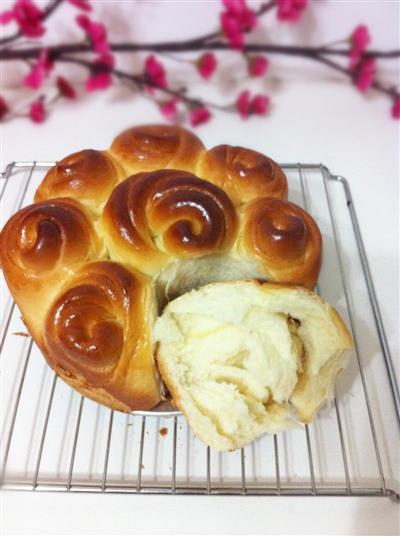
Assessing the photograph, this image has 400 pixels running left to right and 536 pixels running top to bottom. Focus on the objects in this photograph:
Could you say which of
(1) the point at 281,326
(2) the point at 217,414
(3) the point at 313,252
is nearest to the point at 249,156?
(3) the point at 313,252

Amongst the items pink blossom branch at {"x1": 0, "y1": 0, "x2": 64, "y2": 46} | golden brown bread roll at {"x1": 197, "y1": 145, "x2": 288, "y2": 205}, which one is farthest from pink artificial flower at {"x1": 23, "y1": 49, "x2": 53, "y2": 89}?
golden brown bread roll at {"x1": 197, "y1": 145, "x2": 288, "y2": 205}

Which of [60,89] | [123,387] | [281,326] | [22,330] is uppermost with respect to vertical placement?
[60,89]

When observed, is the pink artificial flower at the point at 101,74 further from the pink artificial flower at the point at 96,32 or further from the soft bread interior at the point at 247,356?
the soft bread interior at the point at 247,356

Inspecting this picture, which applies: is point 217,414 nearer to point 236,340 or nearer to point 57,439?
point 236,340

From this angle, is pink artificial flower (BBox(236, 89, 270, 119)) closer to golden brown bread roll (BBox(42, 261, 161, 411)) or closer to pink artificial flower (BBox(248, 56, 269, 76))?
pink artificial flower (BBox(248, 56, 269, 76))

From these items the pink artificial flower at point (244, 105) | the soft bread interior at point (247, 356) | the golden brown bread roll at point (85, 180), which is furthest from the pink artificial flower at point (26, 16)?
the soft bread interior at point (247, 356)
